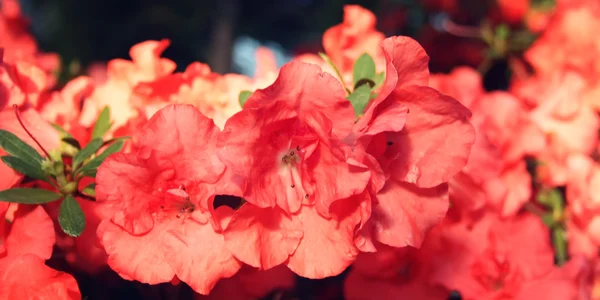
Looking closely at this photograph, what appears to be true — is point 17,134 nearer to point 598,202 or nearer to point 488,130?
point 488,130

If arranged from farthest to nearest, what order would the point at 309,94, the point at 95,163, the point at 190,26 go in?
the point at 190,26
the point at 95,163
the point at 309,94

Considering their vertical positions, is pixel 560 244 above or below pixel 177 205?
below

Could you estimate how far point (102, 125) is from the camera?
58 centimetres

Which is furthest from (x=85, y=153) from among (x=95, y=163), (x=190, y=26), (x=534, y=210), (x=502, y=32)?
(x=190, y=26)

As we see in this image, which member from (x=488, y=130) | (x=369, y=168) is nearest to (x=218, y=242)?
(x=369, y=168)

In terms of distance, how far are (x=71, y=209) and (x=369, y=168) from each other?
0.87 feet

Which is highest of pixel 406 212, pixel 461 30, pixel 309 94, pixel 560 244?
pixel 309 94

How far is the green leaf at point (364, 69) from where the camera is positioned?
0.57m

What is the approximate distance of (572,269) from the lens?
0.68 meters

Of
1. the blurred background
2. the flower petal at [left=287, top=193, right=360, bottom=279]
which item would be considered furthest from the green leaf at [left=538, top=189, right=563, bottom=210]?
the blurred background

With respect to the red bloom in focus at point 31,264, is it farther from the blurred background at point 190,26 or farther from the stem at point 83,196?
the blurred background at point 190,26

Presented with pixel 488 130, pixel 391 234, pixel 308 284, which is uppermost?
pixel 391 234

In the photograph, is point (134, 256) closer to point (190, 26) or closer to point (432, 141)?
point (432, 141)

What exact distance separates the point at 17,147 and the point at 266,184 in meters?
0.24
